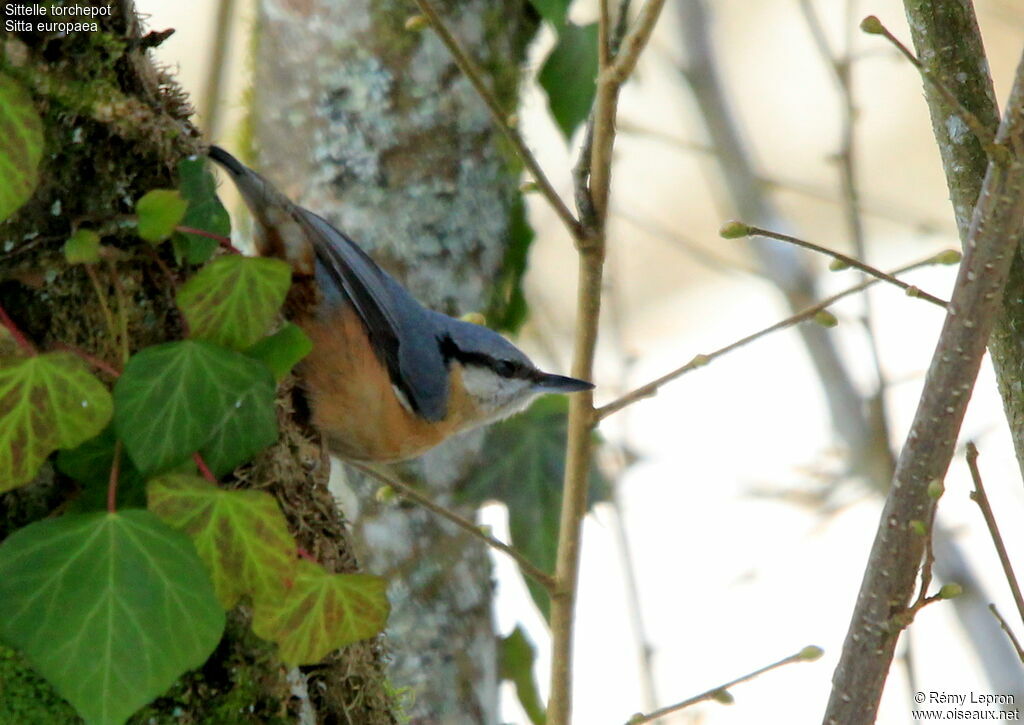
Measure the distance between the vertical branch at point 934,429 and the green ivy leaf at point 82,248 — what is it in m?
1.01

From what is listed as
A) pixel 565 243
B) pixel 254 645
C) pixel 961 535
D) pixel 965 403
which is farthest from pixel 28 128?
pixel 565 243

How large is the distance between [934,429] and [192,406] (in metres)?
0.87

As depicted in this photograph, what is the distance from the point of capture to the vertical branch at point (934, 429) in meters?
1.30

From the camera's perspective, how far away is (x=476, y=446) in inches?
120

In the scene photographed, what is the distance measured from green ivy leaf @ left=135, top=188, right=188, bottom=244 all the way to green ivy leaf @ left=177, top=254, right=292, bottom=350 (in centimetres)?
11

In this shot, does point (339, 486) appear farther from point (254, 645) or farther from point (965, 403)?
point (965, 403)

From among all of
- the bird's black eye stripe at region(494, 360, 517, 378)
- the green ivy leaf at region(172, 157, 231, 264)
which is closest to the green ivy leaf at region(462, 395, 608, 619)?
the bird's black eye stripe at region(494, 360, 517, 378)

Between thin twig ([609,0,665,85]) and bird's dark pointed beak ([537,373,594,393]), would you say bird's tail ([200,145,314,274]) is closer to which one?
bird's dark pointed beak ([537,373,594,393])

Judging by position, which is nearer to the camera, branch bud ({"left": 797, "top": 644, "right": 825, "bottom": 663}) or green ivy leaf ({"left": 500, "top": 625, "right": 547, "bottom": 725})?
branch bud ({"left": 797, "top": 644, "right": 825, "bottom": 663})

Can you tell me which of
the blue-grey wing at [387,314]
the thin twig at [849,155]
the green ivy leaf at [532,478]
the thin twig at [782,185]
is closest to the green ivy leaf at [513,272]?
the green ivy leaf at [532,478]

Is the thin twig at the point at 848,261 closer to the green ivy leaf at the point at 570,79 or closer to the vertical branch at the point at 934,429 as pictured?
the vertical branch at the point at 934,429

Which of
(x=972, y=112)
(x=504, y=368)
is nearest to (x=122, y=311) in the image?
(x=972, y=112)

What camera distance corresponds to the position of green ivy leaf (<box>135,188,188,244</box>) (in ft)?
4.33

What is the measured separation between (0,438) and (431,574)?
1.85 m
